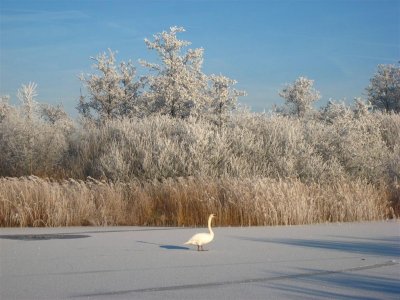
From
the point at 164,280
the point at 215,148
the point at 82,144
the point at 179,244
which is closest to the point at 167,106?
the point at 82,144

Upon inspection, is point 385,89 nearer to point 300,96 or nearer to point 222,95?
point 300,96

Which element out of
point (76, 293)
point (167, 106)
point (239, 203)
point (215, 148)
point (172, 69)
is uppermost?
point (172, 69)

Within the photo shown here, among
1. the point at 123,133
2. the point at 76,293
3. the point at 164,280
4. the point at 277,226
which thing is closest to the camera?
the point at 76,293

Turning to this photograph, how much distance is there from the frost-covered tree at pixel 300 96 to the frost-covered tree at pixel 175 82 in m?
17.7

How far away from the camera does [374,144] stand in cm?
2192

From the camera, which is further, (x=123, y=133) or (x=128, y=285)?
(x=123, y=133)

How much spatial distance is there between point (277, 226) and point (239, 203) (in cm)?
106

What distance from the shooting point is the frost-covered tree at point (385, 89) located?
52475mm

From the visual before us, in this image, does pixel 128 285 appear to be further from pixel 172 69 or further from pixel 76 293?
pixel 172 69

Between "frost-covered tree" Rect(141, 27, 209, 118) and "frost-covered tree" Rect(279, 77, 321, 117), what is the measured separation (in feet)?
58.0

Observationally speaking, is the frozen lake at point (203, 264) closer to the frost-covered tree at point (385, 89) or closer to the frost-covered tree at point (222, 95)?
the frost-covered tree at point (222, 95)

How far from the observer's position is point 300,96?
55.2 meters

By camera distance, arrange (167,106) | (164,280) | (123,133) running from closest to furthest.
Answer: (164,280) → (123,133) → (167,106)

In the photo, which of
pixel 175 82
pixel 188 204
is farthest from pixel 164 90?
pixel 188 204
